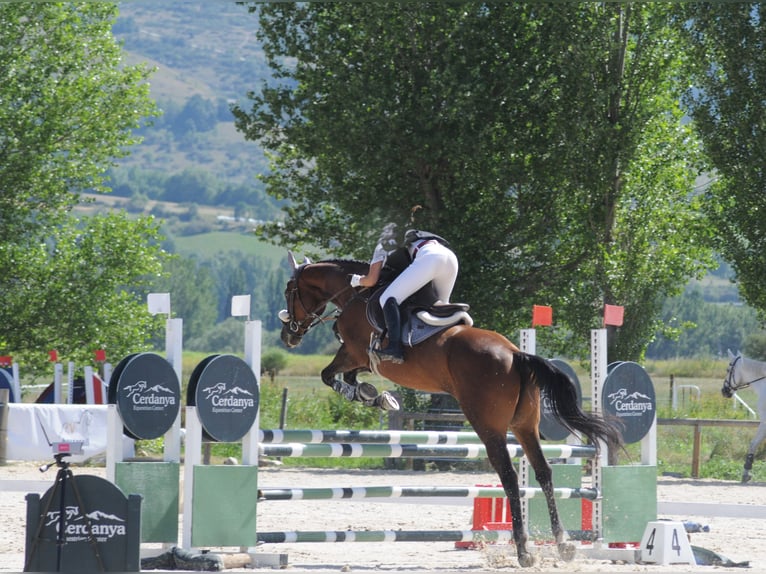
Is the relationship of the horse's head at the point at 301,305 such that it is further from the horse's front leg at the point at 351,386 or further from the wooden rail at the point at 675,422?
the wooden rail at the point at 675,422

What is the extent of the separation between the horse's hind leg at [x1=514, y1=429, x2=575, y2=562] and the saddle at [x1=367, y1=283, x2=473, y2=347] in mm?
803

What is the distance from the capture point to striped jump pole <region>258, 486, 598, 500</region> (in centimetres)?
654

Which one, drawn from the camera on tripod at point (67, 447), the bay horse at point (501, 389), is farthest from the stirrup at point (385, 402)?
the camera on tripod at point (67, 447)

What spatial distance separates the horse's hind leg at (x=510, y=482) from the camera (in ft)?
21.9

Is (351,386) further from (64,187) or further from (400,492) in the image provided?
(64,187)

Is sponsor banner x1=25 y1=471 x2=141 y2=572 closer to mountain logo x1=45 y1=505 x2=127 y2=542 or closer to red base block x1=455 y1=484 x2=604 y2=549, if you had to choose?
mountain logo x1=45 y1=505 x2=127 y2=542

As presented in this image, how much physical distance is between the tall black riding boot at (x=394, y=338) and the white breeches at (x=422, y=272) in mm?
110

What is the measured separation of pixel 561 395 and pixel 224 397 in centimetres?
199

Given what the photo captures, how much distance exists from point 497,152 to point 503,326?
10.0 ft

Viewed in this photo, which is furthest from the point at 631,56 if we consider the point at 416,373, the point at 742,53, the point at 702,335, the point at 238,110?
the point at 702,335

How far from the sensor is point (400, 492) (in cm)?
691

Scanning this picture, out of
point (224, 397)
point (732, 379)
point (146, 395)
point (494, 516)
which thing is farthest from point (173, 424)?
point (732, 379)

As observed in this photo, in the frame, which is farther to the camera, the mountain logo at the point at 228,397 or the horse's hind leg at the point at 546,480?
the horse's hind leg at the point at 546,480

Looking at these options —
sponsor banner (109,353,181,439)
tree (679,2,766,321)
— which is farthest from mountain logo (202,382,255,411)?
tree (679,2,766,321)
